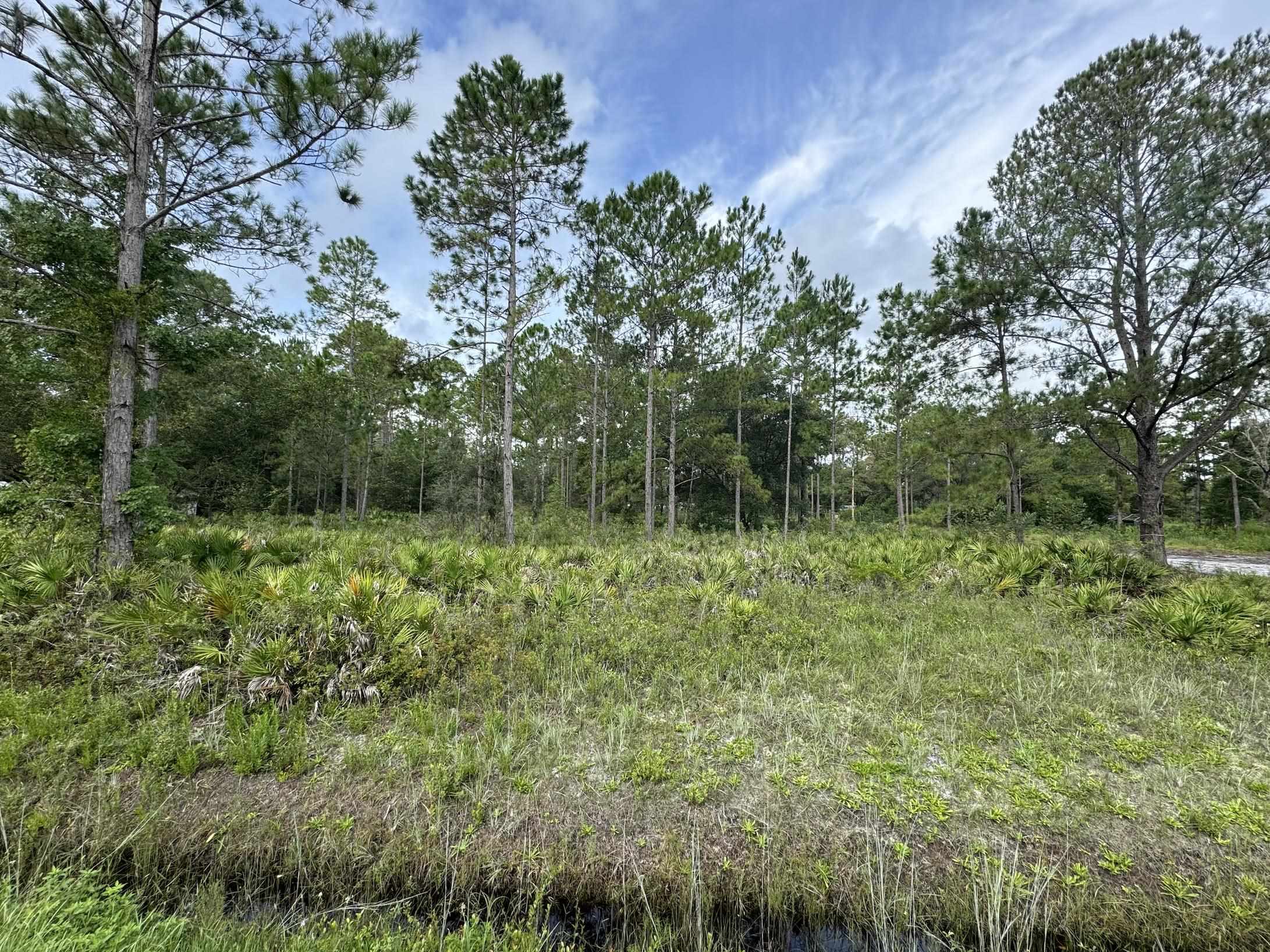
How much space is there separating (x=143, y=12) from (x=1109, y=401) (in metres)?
18.5

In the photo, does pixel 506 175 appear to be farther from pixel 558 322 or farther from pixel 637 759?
pixel 637 759

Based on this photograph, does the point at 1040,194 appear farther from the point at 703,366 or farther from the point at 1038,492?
the point at 1038,492

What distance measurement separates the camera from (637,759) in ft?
11.6

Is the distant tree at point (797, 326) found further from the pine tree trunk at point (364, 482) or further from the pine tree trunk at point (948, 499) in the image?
the pine tree trunk at point (364, 482)

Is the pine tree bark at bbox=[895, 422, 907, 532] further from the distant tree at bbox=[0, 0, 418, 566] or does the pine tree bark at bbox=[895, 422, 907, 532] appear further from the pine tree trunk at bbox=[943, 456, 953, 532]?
the distant tree at bbox=[0, 0, 418, 566]

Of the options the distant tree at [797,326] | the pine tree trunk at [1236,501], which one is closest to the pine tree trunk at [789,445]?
the distant tree at [797,326]

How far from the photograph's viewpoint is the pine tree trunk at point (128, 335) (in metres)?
6.06

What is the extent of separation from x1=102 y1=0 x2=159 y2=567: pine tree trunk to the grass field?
2.00ft

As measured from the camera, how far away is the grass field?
2.62 meters

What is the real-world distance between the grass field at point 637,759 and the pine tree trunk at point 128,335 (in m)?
0.61

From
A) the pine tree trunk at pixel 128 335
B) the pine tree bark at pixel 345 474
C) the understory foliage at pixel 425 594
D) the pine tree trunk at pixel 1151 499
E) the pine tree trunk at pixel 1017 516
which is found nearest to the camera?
the understory foliage at pixel 425 594

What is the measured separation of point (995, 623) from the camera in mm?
6477

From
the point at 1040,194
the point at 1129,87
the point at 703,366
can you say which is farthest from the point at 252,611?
the point at 1129,87

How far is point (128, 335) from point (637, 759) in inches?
340
